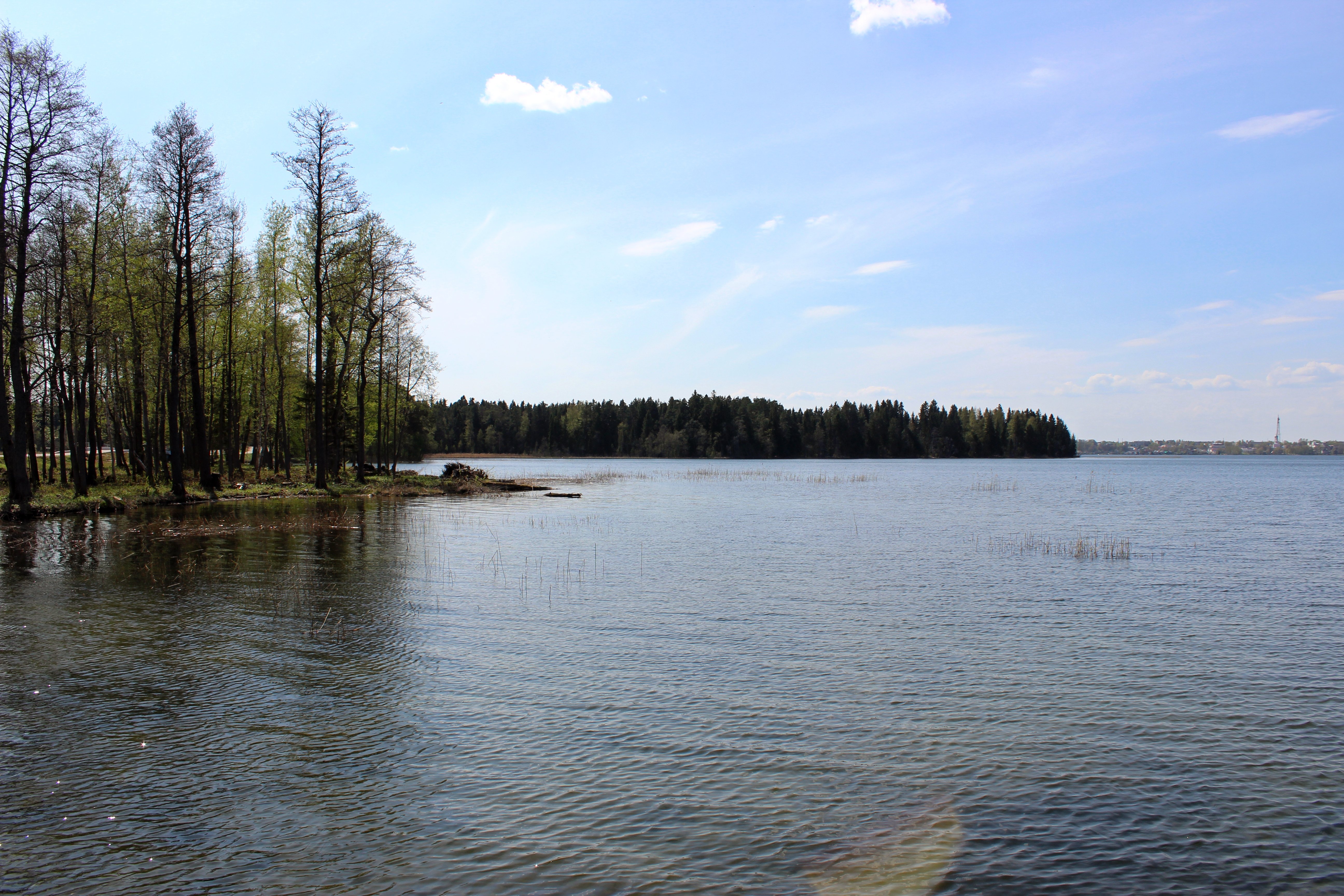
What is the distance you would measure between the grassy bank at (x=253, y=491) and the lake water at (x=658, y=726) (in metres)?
9.72

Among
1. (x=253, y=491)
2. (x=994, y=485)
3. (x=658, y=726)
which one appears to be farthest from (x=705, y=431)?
(x=658, y=726)

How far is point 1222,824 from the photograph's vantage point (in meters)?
7.45

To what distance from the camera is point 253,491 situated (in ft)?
133

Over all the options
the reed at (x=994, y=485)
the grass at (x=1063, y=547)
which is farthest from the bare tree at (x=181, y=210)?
the reed at (x=994, y=485)

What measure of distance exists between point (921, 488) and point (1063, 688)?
54.0m

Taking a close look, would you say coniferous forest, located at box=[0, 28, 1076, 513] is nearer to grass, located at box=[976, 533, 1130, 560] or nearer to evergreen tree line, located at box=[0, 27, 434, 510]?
evergreen tree line, located at box=[0, 27, 434, 510]

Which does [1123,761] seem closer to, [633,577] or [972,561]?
[633,577]

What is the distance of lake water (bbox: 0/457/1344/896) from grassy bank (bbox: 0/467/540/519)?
31.9 ft

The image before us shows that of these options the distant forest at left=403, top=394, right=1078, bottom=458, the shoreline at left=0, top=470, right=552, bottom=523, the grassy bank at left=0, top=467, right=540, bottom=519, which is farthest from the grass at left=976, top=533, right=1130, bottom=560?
the distant forest at left=403, top=394, right=1078, bottom=458

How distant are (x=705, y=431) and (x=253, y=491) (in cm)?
13558

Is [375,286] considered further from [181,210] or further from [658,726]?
[658,726]

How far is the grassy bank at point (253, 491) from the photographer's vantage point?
101 ft

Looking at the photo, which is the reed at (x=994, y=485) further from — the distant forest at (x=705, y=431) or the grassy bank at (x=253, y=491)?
the distant forest at (x=705, y=431)

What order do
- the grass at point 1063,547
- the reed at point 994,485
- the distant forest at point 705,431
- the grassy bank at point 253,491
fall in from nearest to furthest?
the grass at point 1063,547 → the grassy bank at point 253,491 → the reed at point 994,485 → the distant forest at point 705,431
